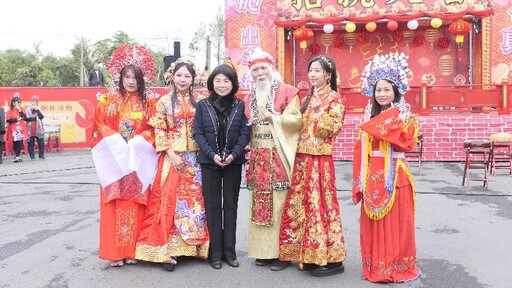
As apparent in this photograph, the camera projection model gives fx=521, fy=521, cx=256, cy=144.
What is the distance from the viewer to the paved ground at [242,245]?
12.0ft

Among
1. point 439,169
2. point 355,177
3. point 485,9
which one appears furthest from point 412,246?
point 485,9

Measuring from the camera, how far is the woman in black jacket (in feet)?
12.5

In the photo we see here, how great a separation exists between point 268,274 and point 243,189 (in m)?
3.89

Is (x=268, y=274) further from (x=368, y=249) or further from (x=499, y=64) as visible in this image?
(x=499, y=64)

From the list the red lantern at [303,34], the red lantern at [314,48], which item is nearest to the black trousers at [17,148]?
the red lantern at [303,34]

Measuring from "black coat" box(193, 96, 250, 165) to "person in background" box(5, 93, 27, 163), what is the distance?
9.88 m

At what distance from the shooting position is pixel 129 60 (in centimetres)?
403

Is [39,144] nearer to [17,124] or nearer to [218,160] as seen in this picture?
[17,124]

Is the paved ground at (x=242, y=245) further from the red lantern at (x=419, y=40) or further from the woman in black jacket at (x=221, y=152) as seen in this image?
the red lantern at (x=419, y=40)

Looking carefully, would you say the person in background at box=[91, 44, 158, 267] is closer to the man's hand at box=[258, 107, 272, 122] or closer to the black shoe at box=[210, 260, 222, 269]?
the black shoe at box=[210, 260, 222, 269]

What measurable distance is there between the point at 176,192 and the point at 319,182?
109cm

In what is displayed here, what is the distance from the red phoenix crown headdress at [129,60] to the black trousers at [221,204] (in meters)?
0.93

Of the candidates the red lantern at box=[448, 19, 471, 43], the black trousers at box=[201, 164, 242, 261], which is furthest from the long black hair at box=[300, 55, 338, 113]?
the red lantern at box=[448, 19, 471, 43]

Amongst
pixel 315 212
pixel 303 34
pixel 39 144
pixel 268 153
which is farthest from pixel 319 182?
pixel 39 144
